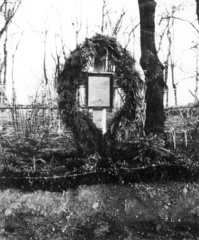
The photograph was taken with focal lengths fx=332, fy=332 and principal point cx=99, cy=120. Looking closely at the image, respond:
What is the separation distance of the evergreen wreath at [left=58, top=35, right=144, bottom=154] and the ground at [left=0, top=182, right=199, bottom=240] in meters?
1.24

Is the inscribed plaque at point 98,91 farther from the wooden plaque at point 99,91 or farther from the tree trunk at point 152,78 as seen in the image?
the tree trunk at point 152,78

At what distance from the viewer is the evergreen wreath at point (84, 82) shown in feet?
22.2

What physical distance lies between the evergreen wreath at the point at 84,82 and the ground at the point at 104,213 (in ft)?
4.05

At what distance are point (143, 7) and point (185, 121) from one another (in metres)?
3.26

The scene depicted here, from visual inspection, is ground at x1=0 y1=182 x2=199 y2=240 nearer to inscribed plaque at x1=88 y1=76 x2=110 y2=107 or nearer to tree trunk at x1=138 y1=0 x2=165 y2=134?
inscribed plaque at x1=88 y1=76 x2=110 y2=107

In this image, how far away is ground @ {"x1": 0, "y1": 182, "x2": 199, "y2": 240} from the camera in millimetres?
4904

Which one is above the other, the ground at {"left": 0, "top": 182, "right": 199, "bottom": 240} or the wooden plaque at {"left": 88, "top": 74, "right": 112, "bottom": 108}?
the wooden plaque at {"left": 88, "top": 74, "right": 112, "bottom": 108}

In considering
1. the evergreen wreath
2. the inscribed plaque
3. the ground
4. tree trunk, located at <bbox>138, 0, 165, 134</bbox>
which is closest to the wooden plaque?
the inscribed plaque

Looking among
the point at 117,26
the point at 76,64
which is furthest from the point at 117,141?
the point at 117,26

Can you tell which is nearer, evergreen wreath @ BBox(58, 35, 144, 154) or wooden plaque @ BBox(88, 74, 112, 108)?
evergreen wreath @ BBox(58, 35, 144, 154)

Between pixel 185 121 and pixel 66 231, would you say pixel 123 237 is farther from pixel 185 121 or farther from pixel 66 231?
pixel 185 121

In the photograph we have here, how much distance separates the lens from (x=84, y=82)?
277 inches

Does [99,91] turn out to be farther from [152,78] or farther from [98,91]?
[152,78]

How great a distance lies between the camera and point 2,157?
690 cm
